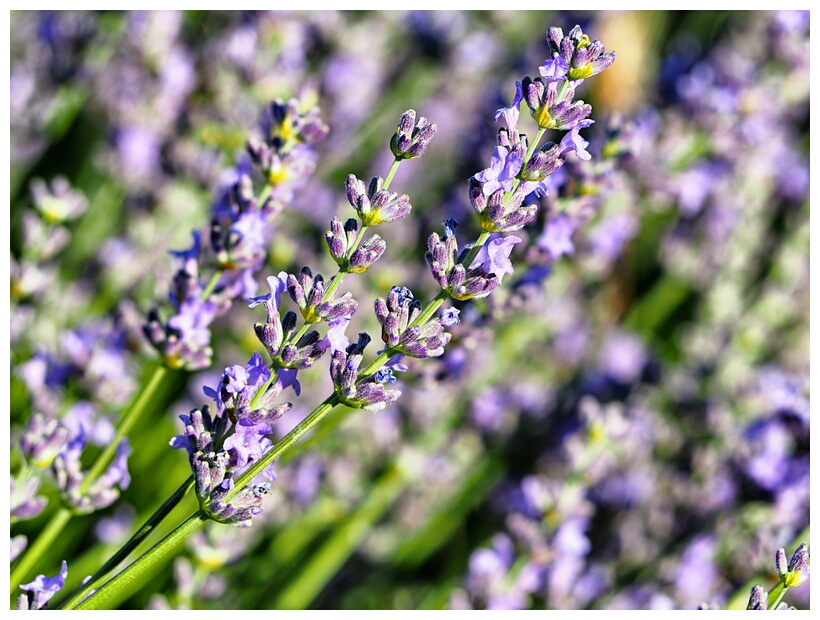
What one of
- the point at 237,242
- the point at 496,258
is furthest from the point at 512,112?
the point at 237,242

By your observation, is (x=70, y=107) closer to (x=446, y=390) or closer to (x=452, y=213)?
(x=452, y=213)

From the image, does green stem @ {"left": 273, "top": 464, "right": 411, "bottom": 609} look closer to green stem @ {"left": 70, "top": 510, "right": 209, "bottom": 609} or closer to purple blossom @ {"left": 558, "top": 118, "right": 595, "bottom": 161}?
green stem @ {"left": 70, "top": 510, "right": 209, "bottom": 609}

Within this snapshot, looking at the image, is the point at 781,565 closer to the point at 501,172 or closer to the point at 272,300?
the point at 501,172

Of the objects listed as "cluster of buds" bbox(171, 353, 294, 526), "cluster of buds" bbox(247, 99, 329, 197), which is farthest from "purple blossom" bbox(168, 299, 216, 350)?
"cluster of buds" bbox(171, 353, 294, 526)

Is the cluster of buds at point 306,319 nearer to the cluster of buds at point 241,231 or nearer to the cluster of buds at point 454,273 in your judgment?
the cluster of buds at point 454,273

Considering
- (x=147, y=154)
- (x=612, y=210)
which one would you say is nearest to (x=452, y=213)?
(x=612, y=210)
